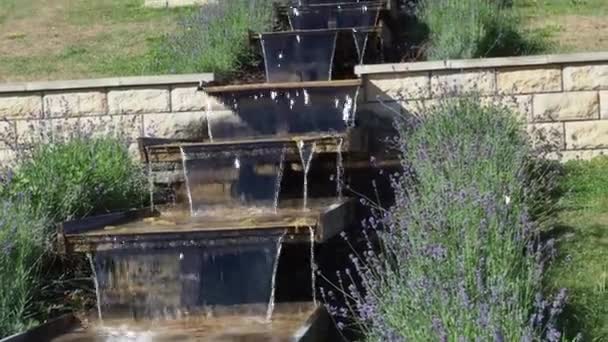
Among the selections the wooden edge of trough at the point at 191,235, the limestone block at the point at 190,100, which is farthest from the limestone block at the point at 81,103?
the wooden edge of trough at the point at 191,235

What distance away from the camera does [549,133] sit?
963cm

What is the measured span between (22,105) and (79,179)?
278 cm

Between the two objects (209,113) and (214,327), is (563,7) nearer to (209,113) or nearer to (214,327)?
(209,113)

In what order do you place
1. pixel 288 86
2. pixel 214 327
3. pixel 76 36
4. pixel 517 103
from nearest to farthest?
pixel 214 327 < pixel 517 103 < pixel 288 86 < pixel 76 36

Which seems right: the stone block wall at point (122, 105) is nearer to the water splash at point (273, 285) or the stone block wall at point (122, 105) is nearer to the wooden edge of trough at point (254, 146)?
the wooden edge of trough at point (254, 146)

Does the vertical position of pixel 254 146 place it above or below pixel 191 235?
above

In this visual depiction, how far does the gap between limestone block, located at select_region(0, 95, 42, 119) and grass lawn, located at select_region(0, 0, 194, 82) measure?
178 centimetres

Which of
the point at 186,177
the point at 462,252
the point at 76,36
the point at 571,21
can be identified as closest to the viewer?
the point at 462,252

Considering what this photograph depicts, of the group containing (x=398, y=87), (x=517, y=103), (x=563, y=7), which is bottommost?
(x=517, y=103)

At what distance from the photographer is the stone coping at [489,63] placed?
9672mm

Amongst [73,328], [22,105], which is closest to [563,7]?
[22,105]

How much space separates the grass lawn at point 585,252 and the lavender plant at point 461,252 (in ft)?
0.69

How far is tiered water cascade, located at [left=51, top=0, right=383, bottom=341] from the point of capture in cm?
666

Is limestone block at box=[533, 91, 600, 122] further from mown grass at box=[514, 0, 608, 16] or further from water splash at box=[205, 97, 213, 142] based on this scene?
mown grass at box=[514, 0, 608, 16]
